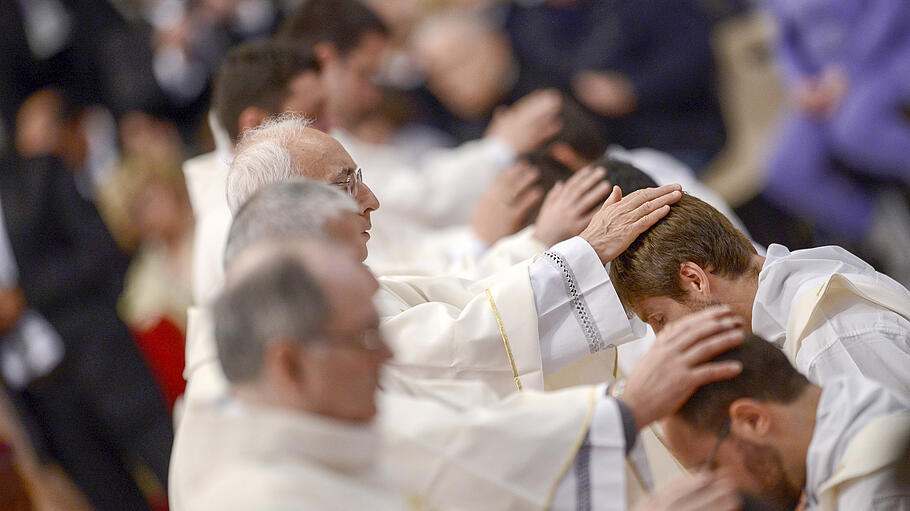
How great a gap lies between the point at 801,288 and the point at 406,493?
44.1 inches

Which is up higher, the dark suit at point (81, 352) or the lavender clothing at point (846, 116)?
the lavender clothing at point (846, 116)

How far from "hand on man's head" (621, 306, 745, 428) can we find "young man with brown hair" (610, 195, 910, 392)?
0.43 m

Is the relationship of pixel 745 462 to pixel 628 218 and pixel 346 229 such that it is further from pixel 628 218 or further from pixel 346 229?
pixel 346 229

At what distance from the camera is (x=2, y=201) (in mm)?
6270

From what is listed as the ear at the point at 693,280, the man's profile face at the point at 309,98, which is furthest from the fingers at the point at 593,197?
the man's profile face at the point at 309,98

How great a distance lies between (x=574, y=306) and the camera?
9.23 ft

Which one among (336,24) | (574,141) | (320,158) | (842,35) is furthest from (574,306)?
A: (842,35)

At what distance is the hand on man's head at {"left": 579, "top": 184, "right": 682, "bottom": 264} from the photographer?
2.70m

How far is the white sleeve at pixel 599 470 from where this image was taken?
7.31ft

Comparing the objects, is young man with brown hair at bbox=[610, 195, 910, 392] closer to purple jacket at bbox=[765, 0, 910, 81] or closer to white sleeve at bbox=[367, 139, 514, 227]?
white sleeve at bbox=[367, 139, 514, 227]

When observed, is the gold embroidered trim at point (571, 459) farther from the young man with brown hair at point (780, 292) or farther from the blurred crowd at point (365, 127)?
the blurred crowd at point (365, 127)

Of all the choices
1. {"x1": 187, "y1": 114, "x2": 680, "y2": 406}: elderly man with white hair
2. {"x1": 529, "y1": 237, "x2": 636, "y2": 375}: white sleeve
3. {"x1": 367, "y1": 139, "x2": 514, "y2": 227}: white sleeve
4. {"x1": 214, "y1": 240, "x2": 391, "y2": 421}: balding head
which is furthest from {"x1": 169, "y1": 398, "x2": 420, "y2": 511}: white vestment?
{"x1": 367, "y1": 139, "x2": 514, "y2": 227}: white sleeve

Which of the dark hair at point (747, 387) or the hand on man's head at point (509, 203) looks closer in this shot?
the dark hair at point (747, 387)

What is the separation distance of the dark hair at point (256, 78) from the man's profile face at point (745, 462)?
2222mm
